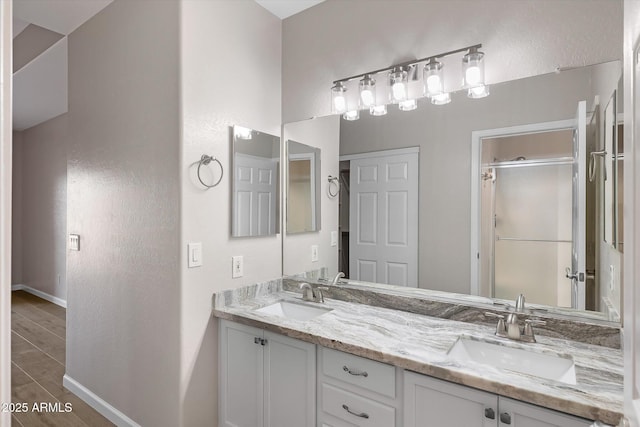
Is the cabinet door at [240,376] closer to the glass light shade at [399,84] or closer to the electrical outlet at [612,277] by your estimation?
the glass light shade at [399,84]

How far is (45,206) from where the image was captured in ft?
18.4

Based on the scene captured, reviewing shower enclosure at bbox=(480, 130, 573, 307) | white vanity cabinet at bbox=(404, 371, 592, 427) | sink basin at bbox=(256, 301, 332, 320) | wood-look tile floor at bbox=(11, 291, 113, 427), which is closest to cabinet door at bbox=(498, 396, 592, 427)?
white vanity cabinet at bbox=(404, 371, 592, 427)

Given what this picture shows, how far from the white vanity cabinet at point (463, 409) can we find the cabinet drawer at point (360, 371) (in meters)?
0.08

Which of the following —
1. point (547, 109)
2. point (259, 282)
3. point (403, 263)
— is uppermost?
point (547, 109)

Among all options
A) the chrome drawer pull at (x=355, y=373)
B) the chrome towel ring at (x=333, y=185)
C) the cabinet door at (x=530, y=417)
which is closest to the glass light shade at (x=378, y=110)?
the chrome towel ring at (x=333, y=185)

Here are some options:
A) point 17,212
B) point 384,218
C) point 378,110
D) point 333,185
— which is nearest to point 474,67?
point 378,110

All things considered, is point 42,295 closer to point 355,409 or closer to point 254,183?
point 254,183

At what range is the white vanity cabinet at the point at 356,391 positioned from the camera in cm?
143

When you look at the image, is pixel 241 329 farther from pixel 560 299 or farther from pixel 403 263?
pixel 560 299

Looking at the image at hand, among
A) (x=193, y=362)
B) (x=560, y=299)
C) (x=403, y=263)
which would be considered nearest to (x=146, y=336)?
(x=193, y=362)

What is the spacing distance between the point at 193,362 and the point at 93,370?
103cm

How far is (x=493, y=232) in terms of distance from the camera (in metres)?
1.74

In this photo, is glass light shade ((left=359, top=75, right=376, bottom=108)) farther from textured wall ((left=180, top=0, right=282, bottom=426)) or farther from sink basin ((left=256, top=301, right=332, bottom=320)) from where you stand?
sink basin ((left=256, top=301, right=332, bottom=320))

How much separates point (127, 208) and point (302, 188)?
1114mm
